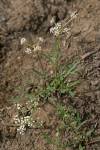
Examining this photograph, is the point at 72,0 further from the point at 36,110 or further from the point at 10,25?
the point at 36,110

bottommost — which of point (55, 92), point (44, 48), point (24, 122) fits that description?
point (24, 122)

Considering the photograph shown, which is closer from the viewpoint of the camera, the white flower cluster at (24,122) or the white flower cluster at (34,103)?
the white flower cluster at (24,122)

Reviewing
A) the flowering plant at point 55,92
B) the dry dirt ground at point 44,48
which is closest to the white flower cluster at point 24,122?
the flowering plant at point 55,92

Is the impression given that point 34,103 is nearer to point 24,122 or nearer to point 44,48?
point 24,122

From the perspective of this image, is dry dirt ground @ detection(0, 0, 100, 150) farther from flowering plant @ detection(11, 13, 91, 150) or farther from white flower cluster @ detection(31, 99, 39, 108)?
white flower cluster @ detection(31, 99, 39, 108)

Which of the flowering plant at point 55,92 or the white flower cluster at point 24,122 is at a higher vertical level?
the flowering plant at point 55,92

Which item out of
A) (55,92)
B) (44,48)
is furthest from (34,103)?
(44,48)

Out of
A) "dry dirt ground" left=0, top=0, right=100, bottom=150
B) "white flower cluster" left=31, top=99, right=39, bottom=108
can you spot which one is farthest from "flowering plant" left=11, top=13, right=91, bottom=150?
"dry dirt ground" left=0, top=0, right=100, bottom=150

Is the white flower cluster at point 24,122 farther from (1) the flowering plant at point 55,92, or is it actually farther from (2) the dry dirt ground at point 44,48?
(2) the dry dirt ground at point 44,48

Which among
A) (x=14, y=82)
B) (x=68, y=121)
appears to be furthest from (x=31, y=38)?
(x=68, y=121)
